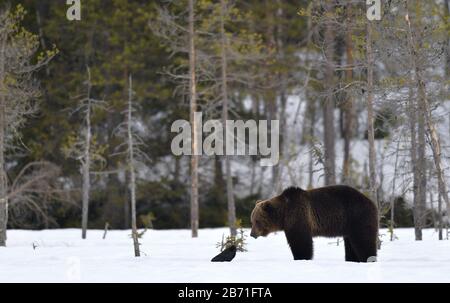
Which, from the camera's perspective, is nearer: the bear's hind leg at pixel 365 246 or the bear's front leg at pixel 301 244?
the bear's hind leg at pixel 365 246

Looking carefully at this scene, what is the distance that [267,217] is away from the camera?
47.8ft

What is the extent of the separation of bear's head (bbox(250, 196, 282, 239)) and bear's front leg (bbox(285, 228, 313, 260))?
1.43 feet

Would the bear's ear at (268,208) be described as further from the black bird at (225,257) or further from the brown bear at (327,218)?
the black bird at (225,257)

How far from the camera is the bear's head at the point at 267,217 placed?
1445 cm

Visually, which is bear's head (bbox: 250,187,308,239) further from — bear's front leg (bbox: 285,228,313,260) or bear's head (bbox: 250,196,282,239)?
bear's front leg (bbox: 285,228,313,260)

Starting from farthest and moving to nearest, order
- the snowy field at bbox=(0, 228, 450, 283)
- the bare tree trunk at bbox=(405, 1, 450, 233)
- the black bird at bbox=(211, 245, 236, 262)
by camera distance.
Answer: the bare tree trunk at bbox=(405, 1, 450, 233) → the black bird at bbox=(211, 245, 236, 262) → the snowy field at bbox=(0, 228, 450, 283)

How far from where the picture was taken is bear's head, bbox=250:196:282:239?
1445 centimetres

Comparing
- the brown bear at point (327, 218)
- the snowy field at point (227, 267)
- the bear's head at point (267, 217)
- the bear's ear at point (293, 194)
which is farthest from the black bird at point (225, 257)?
the bear's ear at point (293, 194)

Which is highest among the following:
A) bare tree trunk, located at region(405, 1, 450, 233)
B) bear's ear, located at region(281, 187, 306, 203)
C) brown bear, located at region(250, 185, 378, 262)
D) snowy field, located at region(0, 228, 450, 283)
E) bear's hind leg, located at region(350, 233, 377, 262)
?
bare tree trunk, located at region(405, 1, 450, 233)

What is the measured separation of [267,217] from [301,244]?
0.91 meters

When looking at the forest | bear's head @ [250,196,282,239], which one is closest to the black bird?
bear's head @ [250,196,282,239]

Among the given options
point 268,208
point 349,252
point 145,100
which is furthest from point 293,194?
point 145,100

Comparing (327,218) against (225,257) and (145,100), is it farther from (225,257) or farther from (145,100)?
(145,100)
